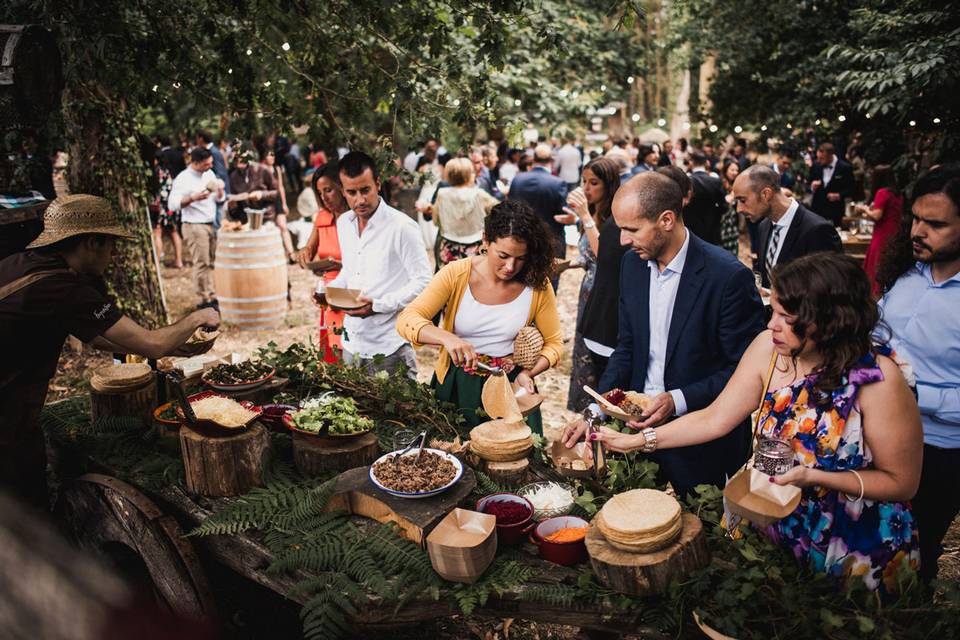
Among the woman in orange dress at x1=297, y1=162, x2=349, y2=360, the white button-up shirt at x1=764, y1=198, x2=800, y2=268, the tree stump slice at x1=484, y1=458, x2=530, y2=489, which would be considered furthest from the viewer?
the woman in orange dress at x1=297, y1=162, x2=349, y2=360

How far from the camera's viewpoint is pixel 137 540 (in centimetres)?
288

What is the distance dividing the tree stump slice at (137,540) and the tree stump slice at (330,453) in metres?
0.54

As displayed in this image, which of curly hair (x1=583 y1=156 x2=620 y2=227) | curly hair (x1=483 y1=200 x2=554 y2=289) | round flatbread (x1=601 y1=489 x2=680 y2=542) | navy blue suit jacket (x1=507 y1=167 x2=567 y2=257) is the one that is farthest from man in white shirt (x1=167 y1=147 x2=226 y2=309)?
round flatbread (x1=601 y1=489 x2=680 y2=542)

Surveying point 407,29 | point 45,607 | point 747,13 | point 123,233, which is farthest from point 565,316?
point 747,13

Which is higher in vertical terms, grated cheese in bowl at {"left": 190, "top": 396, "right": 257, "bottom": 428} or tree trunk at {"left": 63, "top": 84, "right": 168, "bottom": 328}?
tree trunk at {"left": 63, "top": 84, "right": 168, "bottom": 328}

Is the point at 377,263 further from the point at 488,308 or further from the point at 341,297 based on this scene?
the point at 488,308

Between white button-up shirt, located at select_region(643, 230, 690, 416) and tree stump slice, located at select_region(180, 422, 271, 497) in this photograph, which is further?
white button-up shirt, located at select_region(643, 230, 690, 416)

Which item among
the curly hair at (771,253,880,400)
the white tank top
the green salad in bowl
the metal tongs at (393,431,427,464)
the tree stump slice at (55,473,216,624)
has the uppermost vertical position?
the curly hair at (771,253,880,400)

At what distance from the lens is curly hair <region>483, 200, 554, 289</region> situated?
3.52m

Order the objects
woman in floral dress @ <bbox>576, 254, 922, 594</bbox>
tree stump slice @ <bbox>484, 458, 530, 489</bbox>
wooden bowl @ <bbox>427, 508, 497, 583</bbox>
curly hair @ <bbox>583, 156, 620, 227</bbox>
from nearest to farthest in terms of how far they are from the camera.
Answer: woman in floral dress @ <bbox>576, 254, 922, 594</bbox> → wooden bowl @ <bbox>427, 508, 497, 583</bbox> → tree stump slice @ <bbox>484, 458, 530, 489</bbox> → curly hair @ <bbox>583, 156, 620, 227</bbox>

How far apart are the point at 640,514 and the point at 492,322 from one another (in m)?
1.65

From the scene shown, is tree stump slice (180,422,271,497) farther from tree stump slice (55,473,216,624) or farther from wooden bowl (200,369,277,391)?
wooden bowl (200,369,277,391)

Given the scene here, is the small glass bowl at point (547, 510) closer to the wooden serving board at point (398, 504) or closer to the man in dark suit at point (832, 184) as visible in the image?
the wooden serving board at point (398, 504)

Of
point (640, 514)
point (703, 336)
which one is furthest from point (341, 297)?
point (640, 514)
